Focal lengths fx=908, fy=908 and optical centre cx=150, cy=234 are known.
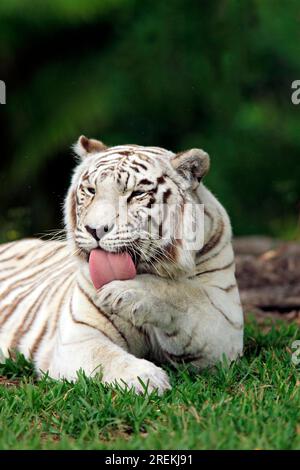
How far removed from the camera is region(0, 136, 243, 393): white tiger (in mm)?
3615

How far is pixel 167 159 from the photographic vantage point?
3947 millimetres

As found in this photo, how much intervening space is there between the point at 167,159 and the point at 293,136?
5.64 metres

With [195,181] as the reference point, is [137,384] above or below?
below

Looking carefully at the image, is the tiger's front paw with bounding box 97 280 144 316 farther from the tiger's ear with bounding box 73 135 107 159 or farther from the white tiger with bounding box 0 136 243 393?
the tiger's ear with bounding box 73 135 107 159

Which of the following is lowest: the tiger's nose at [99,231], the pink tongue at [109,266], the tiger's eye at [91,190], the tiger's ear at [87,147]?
the pink tongue at [109,266]

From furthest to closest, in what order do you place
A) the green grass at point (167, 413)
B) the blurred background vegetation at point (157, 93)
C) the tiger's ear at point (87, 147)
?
the blurred background vegetation at point (157, 93) < the tiger's ear at point (87, 147) < the green grass at point (167, 413)

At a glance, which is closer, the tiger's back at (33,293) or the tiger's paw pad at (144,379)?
the tiger's paw pad at (144,379)

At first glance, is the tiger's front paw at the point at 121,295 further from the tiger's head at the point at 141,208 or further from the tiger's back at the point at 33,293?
the tiger's back at the point at 33,293

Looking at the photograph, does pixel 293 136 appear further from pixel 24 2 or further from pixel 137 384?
pixel 137 384

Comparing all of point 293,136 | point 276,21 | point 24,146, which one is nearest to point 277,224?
point 293,136

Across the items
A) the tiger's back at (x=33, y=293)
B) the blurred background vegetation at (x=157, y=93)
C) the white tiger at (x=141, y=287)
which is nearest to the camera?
the white tiger at (x=141, y=287)

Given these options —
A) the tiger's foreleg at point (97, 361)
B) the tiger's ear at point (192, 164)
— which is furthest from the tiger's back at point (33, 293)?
the tiger's ear at point (192, 164)

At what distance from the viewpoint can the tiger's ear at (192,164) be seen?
12.6 ft

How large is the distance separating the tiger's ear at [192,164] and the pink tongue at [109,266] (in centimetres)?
49
